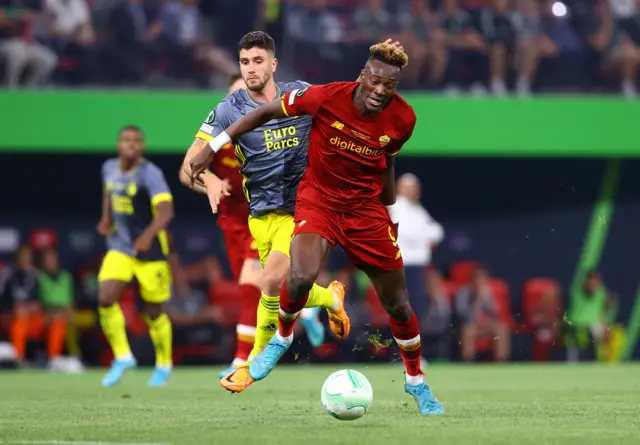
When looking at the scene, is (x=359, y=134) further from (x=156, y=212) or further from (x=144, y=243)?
(x=156, y=212)

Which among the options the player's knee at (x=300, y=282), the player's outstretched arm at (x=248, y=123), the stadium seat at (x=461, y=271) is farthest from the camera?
the stadium seat at (x=461, y=271)

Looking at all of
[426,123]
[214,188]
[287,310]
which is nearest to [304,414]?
[287,310]

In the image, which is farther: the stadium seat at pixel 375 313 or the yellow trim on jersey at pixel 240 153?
the stadium seat at pixel 375 313

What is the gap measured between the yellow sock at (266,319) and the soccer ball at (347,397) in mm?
1613

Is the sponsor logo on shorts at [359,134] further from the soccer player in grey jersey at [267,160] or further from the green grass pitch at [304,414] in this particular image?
the green grass pitch at [304,414]

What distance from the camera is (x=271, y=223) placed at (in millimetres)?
8797

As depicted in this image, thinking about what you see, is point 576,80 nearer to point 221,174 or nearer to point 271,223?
point 221,174

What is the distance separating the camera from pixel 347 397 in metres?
7.04

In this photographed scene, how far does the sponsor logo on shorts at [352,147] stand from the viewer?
7.73m

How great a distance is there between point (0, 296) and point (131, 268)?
5730 mm

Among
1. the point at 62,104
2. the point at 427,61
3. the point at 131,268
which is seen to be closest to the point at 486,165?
the point at 427,61

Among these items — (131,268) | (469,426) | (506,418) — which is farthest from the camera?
(131,268)

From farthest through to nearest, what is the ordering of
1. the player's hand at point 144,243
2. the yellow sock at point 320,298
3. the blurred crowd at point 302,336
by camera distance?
the blurred crowd at point 302,336
the player's hand at point 144,243
the yellow sock at point 320,298

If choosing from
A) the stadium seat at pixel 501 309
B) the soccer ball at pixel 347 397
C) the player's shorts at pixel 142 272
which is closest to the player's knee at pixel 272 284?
the soccer ball at pixel 347 397
